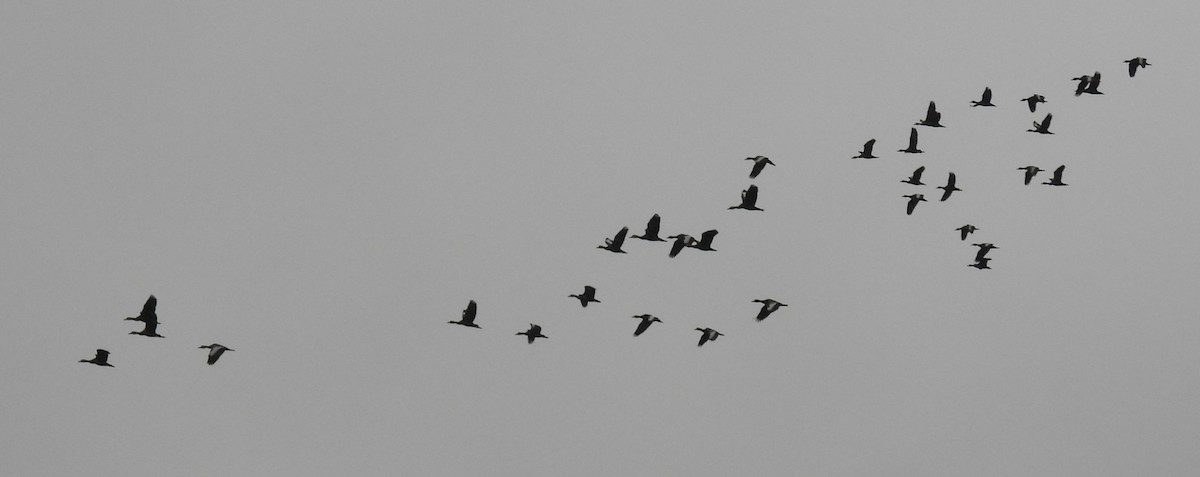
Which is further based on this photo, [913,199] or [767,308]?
[913,199]

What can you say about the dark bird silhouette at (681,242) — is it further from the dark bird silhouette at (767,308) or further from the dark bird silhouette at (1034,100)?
the dark bird silhouette at (1034,100)

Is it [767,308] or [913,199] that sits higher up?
[913,199]

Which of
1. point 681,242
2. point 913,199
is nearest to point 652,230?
point 681,242

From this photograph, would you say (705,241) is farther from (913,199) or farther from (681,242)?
(913,199)

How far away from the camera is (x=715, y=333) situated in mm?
81625

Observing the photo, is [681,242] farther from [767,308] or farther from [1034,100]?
[1034,100]

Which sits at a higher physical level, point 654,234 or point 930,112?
point 930,112

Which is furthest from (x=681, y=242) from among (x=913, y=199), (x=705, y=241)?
(x=913, y=199)

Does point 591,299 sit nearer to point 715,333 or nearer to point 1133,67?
point 715,333

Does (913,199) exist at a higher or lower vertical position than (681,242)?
higher

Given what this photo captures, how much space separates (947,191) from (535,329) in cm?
2464

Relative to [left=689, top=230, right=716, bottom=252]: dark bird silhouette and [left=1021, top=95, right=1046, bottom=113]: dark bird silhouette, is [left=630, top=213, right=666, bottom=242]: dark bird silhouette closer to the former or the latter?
[left=689, top=230, right=716, bottom=252]: dark bird silhouette

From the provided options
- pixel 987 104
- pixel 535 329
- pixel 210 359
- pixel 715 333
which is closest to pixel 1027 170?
pixel 987 104

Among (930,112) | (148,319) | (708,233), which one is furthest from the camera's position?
(930,112)
